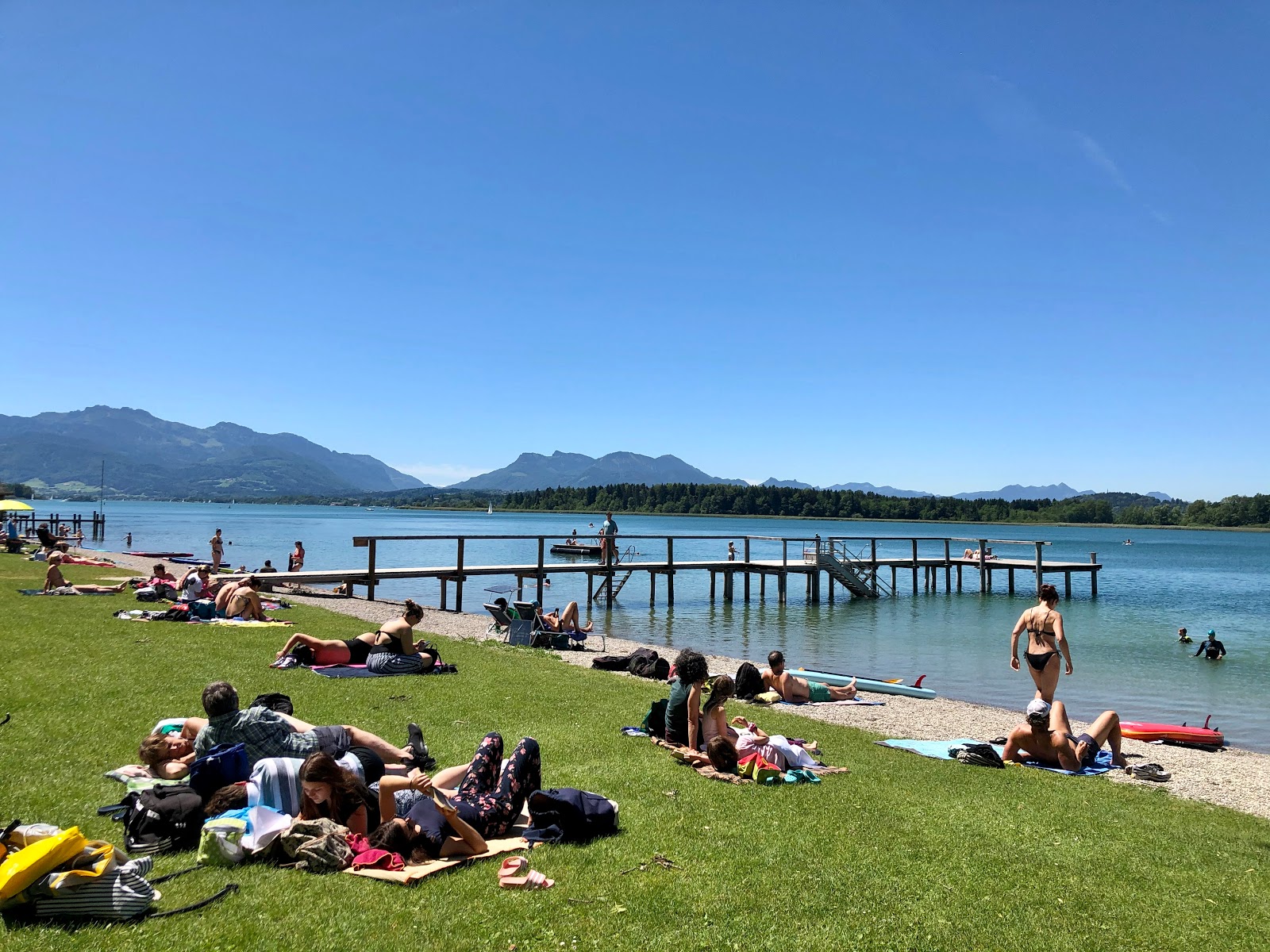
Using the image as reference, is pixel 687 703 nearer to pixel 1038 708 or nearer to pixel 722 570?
pixel 1038 708

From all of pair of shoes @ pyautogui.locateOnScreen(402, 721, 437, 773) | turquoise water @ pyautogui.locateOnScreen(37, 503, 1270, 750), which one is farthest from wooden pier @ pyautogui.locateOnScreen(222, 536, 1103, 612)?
pair of shoes @ pyautogui.locateOnScreen(402, 721, 437, 773)

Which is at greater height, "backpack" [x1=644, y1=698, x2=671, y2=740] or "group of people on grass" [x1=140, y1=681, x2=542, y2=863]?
"group of people on grass" [x1=140, y1=681, x2=542, y2=863]

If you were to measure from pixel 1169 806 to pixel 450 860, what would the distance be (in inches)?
263

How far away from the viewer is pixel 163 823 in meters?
5.20

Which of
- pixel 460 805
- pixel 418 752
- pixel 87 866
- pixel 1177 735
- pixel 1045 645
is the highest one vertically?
pixel 1045 645

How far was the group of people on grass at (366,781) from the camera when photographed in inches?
205

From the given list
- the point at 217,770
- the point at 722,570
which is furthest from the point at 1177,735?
the point at 722,570

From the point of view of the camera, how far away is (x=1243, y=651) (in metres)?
25.4

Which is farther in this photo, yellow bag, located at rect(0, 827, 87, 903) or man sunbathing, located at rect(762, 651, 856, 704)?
man sunbathing, located at rect(762, 651, 856, 704)

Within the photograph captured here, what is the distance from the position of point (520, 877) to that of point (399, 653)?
7.63 meters

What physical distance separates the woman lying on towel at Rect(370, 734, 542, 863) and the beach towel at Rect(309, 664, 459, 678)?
579cm

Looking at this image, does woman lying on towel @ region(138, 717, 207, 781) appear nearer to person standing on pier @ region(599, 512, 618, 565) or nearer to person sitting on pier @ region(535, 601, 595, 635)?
person sitting on pier @ region(535, 601, 595, 635)

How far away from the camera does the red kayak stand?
12.5 meters

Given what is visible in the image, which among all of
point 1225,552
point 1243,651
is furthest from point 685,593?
point 1225,552
